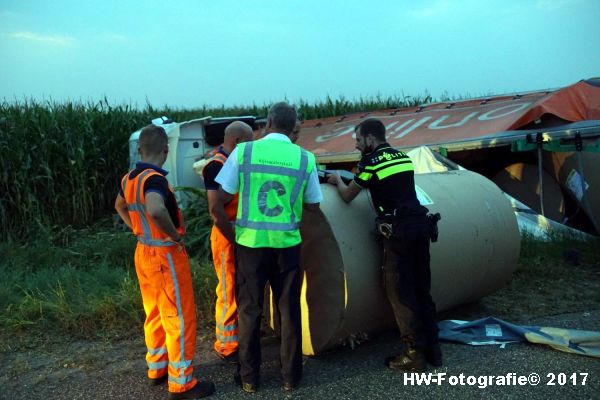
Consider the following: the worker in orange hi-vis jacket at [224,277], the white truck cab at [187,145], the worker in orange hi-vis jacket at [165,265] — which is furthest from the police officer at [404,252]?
the white truck cab at [187,145]

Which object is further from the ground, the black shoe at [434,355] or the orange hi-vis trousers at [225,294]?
the orange hi-vis trousers at [225,294]

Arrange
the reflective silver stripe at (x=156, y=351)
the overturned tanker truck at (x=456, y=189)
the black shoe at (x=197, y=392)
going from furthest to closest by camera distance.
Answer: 1. the overturned tanker truck at (x=456, y=189)
2. the reflective silver stripe at (x=156, y=351)
3. the black shoe at (x=197, y=392)

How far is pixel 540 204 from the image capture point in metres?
8.74

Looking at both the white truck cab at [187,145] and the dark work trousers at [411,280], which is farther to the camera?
the white truck cab at [187,145]

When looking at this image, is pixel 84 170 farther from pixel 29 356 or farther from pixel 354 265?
pixel 354 265

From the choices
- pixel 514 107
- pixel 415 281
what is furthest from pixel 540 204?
pixel 415 281

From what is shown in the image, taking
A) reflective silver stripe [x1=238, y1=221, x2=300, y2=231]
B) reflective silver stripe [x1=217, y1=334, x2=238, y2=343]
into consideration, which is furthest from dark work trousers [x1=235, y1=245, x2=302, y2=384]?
reflective silver stripe [x1=217, y1=334, x2=238, y2=343]

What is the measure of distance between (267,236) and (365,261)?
2.94 ft

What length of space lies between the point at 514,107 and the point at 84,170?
296 inches

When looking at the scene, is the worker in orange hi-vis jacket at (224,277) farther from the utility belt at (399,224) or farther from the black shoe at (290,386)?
the utility belt at (399,224)

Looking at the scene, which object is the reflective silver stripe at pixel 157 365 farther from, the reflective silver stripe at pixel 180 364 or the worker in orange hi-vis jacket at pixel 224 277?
the worker in orange hi-vis jacket at pixel 224 277

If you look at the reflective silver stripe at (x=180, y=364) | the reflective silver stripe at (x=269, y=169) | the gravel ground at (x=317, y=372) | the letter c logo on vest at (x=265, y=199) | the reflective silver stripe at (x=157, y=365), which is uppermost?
the reflective silver stripe at (x=269, y=169)

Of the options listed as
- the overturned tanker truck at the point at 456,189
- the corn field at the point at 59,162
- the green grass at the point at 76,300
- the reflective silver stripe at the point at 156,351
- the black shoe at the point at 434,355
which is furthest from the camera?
the corn field at the point at 59,162

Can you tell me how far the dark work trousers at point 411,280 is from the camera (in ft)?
13.0
